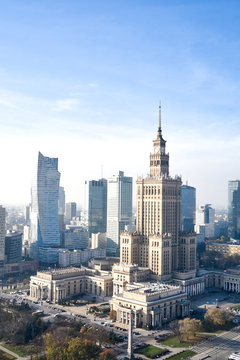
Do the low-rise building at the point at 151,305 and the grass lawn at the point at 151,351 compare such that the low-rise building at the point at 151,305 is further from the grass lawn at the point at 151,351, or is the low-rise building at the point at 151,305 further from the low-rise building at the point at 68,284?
the low-rise building at the point at 68,284

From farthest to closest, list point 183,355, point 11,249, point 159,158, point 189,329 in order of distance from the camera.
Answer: point 11,249 → point 159,158 → point 189,329 → point 183,355

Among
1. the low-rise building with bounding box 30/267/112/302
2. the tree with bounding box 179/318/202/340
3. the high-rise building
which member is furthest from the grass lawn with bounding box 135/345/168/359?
the low-rise building with bounding box 30/267/112/302

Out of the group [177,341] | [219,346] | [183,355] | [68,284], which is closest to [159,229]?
[68,284]

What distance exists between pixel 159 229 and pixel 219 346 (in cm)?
5844

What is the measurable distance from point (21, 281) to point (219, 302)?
278 feet

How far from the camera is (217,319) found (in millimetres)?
105812

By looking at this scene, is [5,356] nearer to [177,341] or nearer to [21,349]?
[21,349]

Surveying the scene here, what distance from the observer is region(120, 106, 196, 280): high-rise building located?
14412cm

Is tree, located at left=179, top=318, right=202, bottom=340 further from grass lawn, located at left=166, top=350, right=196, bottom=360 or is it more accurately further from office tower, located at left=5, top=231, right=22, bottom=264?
office tower, located at left=5, top=231, right=22, bottom=264

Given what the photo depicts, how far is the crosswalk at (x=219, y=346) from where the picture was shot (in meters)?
87.2

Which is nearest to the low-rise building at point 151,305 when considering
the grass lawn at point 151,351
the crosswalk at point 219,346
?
the grass lawn at point 151,351

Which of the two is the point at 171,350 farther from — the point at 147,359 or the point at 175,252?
the point at 175,252

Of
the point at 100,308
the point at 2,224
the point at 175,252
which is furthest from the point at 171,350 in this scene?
the point at 2,224

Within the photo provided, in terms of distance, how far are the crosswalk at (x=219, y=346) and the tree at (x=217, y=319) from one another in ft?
10.4
